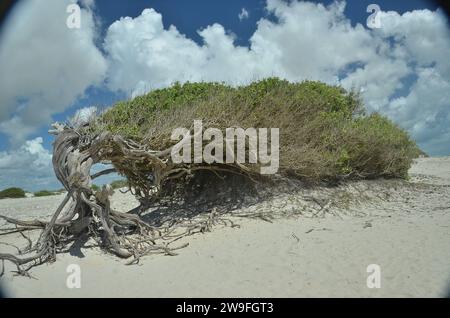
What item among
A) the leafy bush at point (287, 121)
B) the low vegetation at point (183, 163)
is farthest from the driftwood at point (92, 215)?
the leafy bush at point (287, 121)

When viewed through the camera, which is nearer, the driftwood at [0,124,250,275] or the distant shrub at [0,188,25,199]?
the driftwood at [0,124,250,275]

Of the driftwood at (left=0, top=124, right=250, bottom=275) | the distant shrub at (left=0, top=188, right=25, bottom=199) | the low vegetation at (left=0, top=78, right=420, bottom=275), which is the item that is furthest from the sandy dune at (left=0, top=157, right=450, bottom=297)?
the distant shrub at (left=0, top=188, right=25, bottom=199)

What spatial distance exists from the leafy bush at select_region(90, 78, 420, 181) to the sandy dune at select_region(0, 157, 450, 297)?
1928mm

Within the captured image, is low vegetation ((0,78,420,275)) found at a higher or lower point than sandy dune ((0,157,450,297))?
higher

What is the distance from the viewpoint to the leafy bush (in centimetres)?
911

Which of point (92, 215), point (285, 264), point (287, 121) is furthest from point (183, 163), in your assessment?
point (285, 264)

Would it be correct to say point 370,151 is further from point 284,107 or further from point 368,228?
point 368,228

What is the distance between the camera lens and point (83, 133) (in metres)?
8.21

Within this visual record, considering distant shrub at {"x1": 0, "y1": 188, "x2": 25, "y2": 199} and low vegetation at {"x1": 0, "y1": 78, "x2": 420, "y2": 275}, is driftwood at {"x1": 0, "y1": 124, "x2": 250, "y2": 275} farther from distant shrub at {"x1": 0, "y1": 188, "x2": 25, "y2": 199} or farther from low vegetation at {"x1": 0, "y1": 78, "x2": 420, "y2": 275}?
distant shrub at {"x1": 0, "y1": 188, "x2": 25, "y2": 199}

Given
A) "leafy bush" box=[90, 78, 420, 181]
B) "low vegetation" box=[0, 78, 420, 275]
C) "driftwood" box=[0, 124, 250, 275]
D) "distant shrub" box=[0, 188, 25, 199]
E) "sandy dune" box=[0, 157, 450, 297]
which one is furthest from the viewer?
"distant shrub" box=[0, 188, 25, 199]

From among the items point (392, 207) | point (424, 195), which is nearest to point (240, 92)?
point (392, 207)
